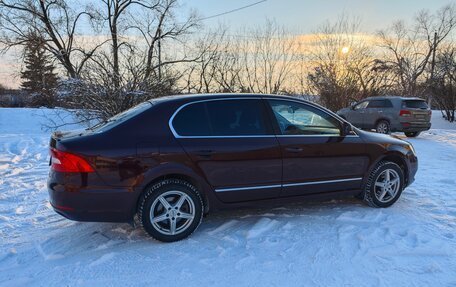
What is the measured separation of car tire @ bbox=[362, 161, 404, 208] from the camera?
530 centimetres

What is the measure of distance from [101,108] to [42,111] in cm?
955

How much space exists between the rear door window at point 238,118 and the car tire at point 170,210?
731mm

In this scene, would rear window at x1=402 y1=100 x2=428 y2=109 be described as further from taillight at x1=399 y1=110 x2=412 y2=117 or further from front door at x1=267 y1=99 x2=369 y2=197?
front door at x1=267 y1=99 x2=369 y2=197

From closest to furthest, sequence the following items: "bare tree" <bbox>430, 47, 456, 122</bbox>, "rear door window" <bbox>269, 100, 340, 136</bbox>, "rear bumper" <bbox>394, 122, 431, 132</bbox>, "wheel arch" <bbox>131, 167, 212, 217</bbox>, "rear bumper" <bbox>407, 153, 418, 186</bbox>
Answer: "wheel arch" <bbox>131, 167, 212, 217</bbox> < "rear door window" <bbox>269, 100, 340, 136</bbox> < "rear bumper" <bbox>407, 153, 418, 186</bbox> < "rear bumper" <bbox>394, 122, 431, 132</bbox> < "bare tree" <bbox>430, 47, 456, 122</bbox>

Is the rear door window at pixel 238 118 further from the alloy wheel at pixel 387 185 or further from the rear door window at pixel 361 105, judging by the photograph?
the rear door window at pixel 361 105

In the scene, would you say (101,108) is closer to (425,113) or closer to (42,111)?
(42,111)

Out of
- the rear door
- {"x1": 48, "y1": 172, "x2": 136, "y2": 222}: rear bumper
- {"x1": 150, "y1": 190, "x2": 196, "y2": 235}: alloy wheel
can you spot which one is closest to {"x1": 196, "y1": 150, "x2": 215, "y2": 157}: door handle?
the rear door

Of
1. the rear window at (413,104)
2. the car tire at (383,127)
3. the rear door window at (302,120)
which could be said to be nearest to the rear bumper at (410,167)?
the rear door window at (302,120)

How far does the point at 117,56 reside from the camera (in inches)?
554

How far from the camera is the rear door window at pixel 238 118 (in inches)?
176

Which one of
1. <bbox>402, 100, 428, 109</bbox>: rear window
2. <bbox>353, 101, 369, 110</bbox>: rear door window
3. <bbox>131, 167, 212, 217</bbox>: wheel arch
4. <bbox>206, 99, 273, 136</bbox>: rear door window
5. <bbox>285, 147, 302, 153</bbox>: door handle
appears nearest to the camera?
<bbox>131, 167, 212, 217</bbox>: wheel arch

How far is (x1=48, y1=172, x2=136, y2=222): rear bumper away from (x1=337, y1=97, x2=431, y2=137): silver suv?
13.5m

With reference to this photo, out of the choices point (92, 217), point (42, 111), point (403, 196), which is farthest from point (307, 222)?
point (42, 111)

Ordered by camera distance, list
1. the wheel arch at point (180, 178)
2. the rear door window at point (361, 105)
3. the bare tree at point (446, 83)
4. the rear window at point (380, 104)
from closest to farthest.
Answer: the wheel arch at point (180, 178), the rear window at point (380, 104), the rear door window at point (361, 105), the bare tree at point (446, 83)
